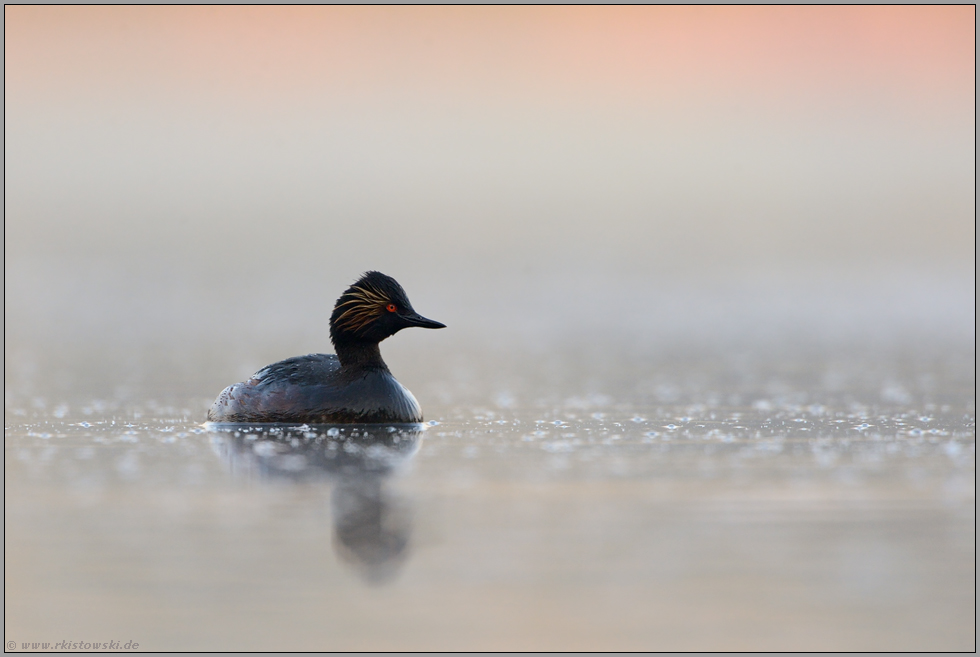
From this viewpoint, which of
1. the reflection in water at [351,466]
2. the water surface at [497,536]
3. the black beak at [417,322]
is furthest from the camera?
the black beak at [417,322]

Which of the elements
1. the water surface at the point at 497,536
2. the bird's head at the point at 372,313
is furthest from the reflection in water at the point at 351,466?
the bird's head at the point at 372,313

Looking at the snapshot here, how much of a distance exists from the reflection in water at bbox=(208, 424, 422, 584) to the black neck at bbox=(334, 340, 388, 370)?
1.77ft

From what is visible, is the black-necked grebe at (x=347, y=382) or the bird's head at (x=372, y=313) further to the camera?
the bird's head at (x=372, y=313)

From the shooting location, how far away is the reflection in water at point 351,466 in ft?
18.5

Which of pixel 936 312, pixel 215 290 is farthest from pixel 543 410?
pixel 215 290

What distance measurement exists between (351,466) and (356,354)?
210 centimetres

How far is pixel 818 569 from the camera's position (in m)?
5.32

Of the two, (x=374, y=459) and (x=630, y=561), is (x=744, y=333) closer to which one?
(x=374, y=459)

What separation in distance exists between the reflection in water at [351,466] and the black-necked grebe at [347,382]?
0.36 ft

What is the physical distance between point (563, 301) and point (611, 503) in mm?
15255

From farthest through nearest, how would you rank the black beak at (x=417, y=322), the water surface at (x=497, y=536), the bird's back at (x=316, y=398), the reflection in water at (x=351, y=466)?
the black beak at (x=417, y=322) → the bird's back at (x=316, y=398) → the reflection in water at (x=351, y=466) → the water surface at (x=497, y=536)

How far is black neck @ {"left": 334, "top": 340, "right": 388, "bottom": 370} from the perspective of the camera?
952 centimetres

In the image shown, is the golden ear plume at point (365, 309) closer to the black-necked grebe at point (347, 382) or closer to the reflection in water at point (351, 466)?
the black-necked grebe at point (347, 382)

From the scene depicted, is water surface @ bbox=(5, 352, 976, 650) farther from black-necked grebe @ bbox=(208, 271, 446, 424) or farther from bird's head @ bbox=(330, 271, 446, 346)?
bird's head @ bbox=(330, 271, 446, 346)
